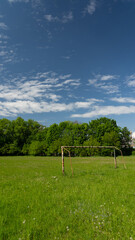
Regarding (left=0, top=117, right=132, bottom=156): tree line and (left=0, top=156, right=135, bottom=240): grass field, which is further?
(left=0, top=117, right=132, bottom=156): tree line

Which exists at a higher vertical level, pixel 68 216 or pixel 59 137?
pixel 59 137

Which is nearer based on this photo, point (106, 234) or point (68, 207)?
point (106, 234)

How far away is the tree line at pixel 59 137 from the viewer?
6262cm

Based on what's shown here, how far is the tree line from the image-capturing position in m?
62.6

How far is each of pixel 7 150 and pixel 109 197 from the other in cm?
7163

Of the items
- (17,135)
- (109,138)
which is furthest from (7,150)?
(109,138)

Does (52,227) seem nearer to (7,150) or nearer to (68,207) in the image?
(68,207)

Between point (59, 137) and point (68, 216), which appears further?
point (59, 137)

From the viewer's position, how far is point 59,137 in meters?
71.0

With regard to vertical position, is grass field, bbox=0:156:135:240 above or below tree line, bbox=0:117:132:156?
below

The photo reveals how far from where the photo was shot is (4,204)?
24.5ft

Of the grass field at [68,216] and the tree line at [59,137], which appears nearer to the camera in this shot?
the grass field at [68,216]

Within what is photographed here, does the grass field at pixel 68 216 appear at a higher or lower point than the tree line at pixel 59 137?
lower

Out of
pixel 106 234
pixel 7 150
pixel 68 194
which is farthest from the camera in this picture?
pixel 7 150
